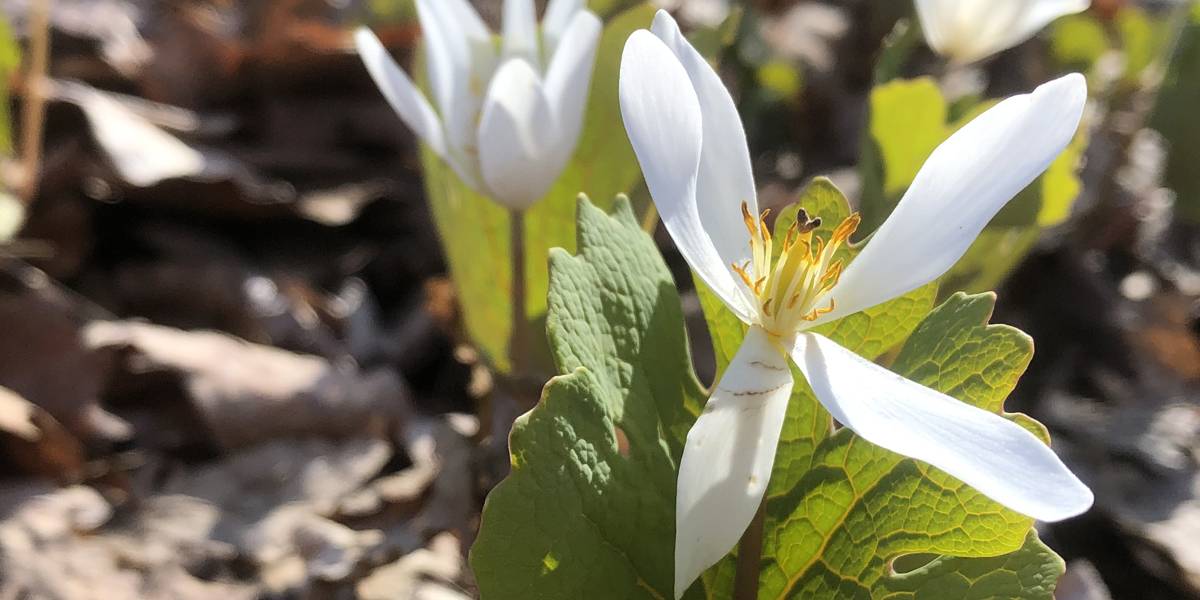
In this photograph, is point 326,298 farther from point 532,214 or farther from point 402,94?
point 402,94

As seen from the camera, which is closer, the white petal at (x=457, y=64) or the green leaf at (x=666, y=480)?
the green leaf at (x=666, y=480)

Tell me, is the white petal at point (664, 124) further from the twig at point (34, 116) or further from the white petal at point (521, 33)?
the twig at point (34, 116)

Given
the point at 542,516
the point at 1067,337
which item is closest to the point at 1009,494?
the point at 542,516

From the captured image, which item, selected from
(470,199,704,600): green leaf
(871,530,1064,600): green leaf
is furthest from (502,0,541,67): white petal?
(871,530,1064,600): green leaf

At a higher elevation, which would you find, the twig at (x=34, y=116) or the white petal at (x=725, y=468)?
the twig at (x=34, y=116)

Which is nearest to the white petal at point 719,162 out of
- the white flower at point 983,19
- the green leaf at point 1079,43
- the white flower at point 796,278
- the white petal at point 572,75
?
the white flower at point 796,278
